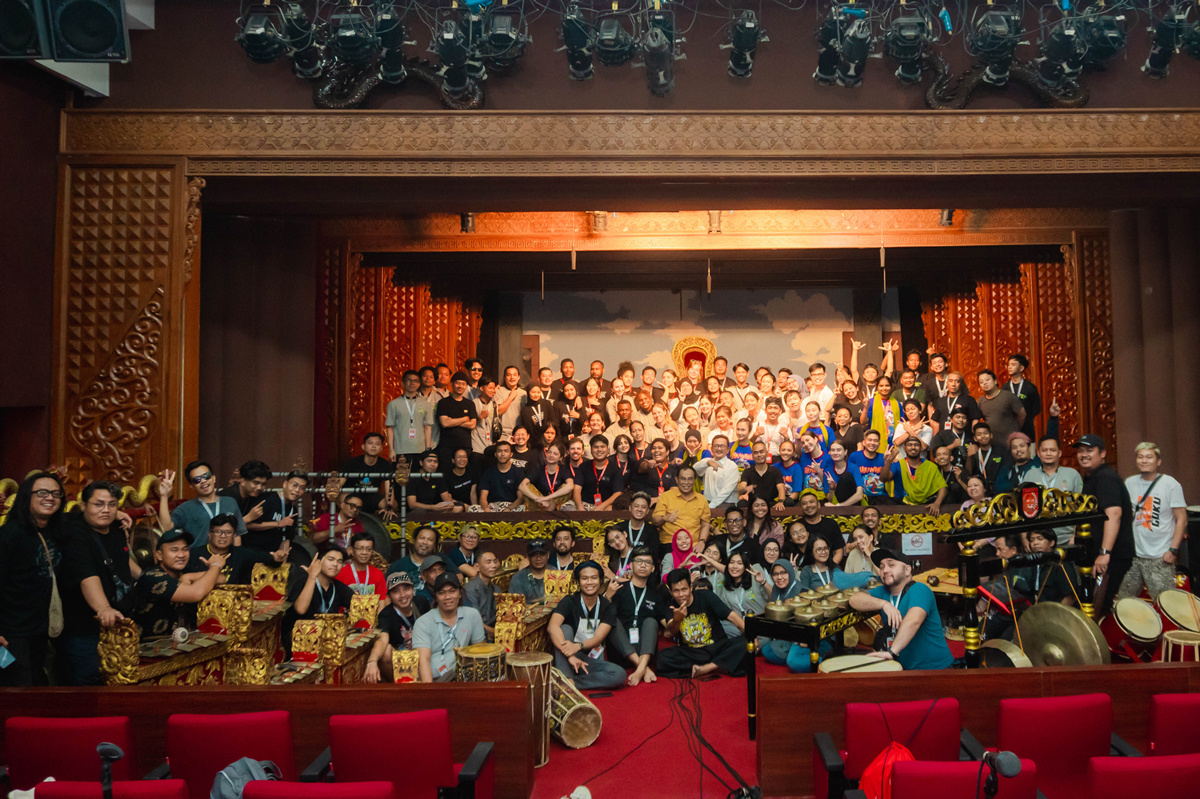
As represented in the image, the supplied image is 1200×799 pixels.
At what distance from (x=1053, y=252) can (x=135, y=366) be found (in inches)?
403

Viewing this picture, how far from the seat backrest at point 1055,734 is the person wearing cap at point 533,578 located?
152 inches

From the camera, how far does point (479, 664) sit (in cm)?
506

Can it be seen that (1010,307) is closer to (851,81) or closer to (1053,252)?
(1053,252)

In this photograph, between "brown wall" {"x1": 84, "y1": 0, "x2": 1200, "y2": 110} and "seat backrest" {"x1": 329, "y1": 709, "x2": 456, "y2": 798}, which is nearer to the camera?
"seat backrest" {"x1": 329, "y1": 709, "x2": 456, "y2": 798}

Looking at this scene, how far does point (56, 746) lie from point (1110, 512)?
6.03 m

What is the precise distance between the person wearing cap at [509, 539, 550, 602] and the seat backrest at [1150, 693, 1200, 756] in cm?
420

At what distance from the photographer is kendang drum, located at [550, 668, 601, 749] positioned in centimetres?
499

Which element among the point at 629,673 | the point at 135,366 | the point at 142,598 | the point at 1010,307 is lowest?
the point at 629,673

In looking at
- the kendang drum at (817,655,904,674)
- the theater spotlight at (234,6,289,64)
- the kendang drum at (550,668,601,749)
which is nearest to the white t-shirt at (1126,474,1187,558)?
the kendang drum at (817,655,904,674)

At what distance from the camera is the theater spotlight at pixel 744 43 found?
23.1ft

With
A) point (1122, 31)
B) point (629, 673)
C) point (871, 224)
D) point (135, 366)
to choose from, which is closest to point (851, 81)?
point (1122, 31)

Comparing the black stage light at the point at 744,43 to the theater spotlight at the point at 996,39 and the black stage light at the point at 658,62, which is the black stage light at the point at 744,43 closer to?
the black stage light at the point at 658,62

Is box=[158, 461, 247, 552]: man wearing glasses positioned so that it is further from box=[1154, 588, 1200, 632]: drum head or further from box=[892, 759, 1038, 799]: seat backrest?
box=[1154, 588, 1200, 632]: drum head

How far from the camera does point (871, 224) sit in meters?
11.1
